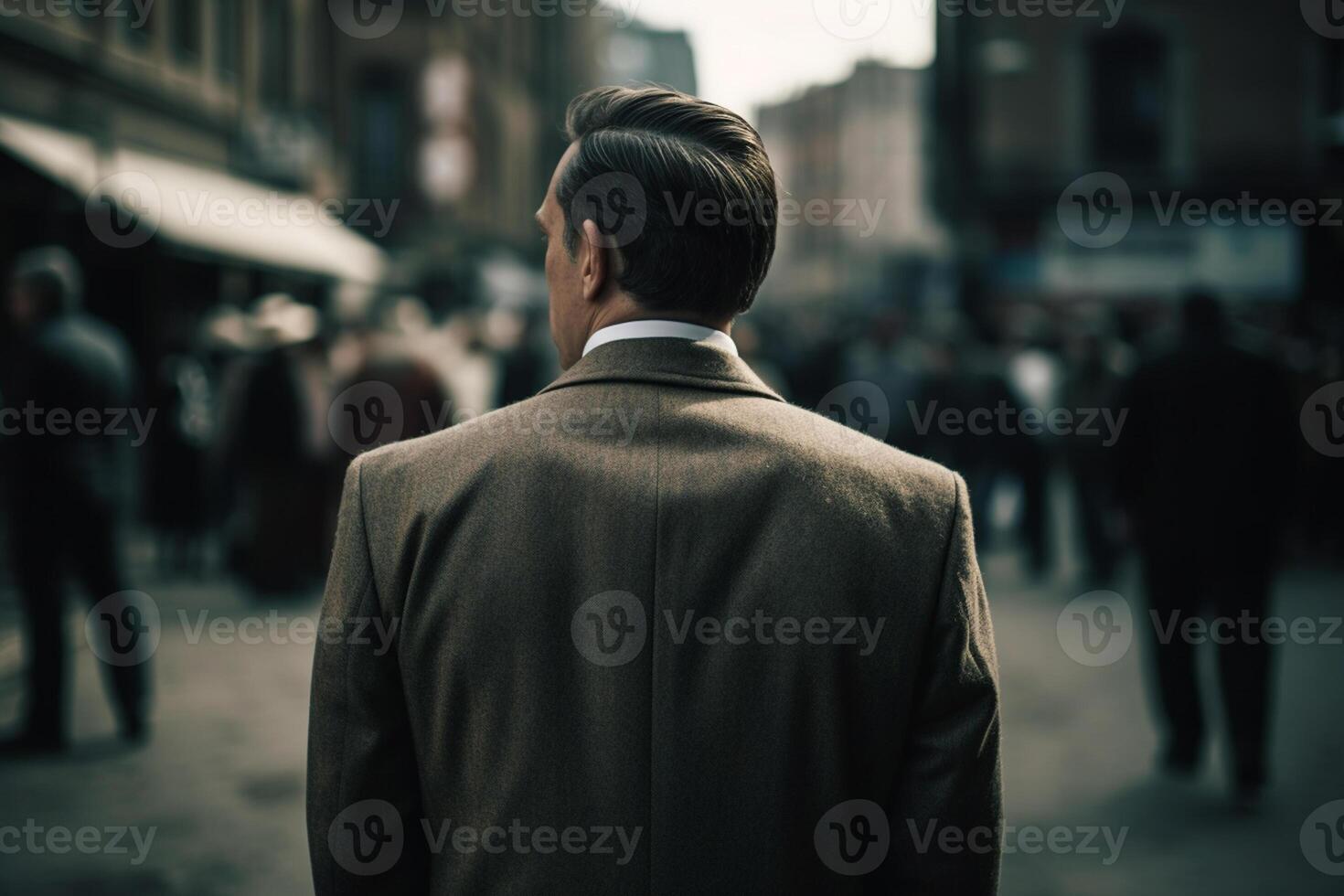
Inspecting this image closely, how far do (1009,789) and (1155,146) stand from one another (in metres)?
25.0

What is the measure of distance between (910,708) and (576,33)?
5907cm

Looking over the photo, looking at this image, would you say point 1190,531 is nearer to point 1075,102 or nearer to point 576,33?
point 1075,102

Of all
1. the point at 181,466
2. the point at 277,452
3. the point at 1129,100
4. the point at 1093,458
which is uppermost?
the point at 1129,100

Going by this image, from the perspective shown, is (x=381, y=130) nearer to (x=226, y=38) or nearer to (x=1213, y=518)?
(x=226, y=38)

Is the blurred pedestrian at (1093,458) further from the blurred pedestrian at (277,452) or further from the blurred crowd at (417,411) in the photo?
the blurred pedestrian at (277,452)

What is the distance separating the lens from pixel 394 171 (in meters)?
28.8

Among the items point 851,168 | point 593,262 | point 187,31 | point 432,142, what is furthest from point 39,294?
point 851,168

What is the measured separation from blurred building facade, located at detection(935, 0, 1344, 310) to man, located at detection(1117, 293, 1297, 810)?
21.2 metres

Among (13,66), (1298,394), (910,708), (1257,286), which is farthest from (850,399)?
(1257,286)

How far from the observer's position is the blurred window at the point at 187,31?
15.8 m

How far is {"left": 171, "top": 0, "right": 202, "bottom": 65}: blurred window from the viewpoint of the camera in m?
15.8

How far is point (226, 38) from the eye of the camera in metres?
17.5

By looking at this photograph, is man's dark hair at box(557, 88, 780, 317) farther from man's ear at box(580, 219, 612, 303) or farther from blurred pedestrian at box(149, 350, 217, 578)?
blurred pedestrian at box(149, 350, 217, 578)

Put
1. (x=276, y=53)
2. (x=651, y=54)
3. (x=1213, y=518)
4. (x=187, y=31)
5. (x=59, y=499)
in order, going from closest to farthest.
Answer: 1. (x=1213, y=518)
2. (x=59, y=499)
3. (x=187, y=31)
4. (x=276, y=53)
5. (x=651, y=54)
